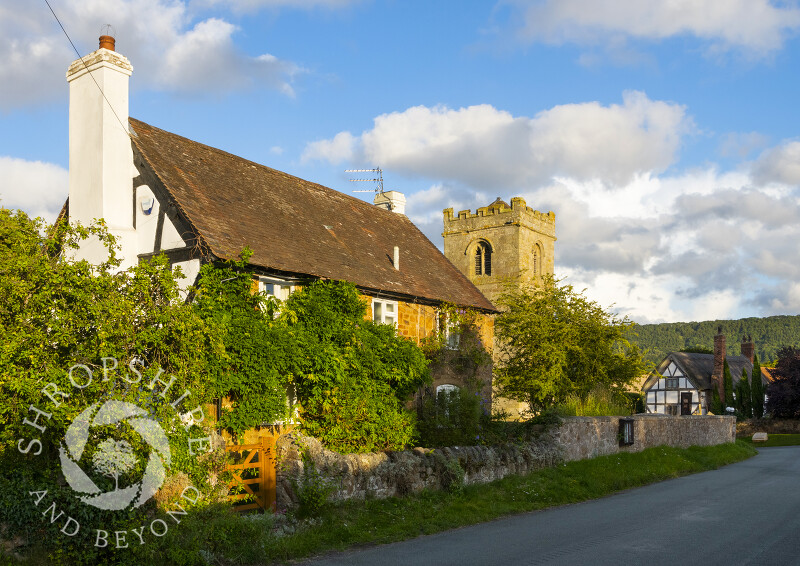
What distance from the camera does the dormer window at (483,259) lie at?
55969 millimetres

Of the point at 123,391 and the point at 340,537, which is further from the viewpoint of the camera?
the point at 340,537

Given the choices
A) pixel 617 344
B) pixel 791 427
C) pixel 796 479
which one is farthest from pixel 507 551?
pixel 791 427

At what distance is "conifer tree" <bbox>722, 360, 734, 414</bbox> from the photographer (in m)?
54.2

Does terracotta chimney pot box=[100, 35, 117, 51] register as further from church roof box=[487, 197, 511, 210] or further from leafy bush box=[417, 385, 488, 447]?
church roof box=[487, 197, 511, 210]

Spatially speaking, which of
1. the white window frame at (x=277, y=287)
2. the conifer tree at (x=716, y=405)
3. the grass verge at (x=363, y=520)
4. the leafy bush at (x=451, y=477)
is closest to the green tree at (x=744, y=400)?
the conifer tree at (x=716, y=405)

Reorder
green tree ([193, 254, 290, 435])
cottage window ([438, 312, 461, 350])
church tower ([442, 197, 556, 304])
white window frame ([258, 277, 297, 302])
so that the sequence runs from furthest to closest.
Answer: church tower ([442, 197, 556, 304]), cottage window ([438, 312, 461, 350]), white window frame ([258, 277, 297, 302]), green tree ([193, 254, 290, 435])

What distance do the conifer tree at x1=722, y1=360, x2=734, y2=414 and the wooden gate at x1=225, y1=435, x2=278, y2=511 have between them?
50433mm

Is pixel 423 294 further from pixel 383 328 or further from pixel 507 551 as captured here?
pixel 507 551

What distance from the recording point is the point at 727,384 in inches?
2173

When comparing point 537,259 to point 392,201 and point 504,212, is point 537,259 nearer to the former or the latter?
point 504,212

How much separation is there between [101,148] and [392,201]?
13.3 m

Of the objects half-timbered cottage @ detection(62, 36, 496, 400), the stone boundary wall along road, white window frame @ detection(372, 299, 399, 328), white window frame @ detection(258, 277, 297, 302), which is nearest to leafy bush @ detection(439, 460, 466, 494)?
the stone boundary wall along road

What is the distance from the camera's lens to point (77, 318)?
9.31 m

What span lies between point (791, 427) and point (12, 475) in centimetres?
5281
